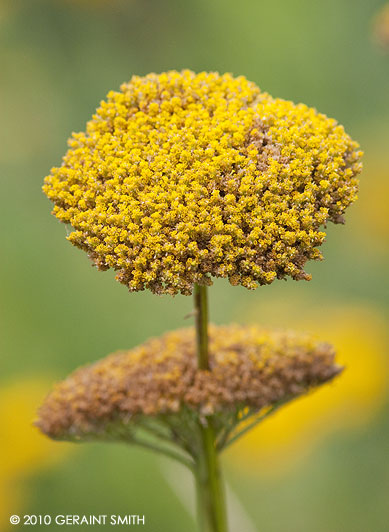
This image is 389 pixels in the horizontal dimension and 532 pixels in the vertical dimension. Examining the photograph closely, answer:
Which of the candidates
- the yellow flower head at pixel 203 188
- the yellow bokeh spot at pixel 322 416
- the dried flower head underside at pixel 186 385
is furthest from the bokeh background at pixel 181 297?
the yellow flower head at pixel 203 188

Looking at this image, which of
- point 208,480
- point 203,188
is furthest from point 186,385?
point 203,188

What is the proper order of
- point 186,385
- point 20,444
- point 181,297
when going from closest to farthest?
point 186,385, point 20,444, point 181,297

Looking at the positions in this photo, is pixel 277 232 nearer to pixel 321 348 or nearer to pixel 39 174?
pixel 321 348

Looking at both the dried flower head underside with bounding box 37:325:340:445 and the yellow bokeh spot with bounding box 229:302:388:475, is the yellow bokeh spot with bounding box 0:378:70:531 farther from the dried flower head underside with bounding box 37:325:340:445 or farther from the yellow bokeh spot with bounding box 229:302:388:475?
the dried flower head underside with bounding box 37:325:340:445

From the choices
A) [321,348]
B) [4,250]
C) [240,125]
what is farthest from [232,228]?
[4,250]

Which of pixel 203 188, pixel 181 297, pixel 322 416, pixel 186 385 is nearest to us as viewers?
pixel 203 188

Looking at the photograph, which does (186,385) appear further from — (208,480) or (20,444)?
(20,444)

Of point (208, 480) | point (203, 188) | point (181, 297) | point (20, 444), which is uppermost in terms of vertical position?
point (181, 297)

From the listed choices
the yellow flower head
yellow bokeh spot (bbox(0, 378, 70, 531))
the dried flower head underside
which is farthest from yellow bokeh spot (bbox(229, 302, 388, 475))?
the yellow flower head
